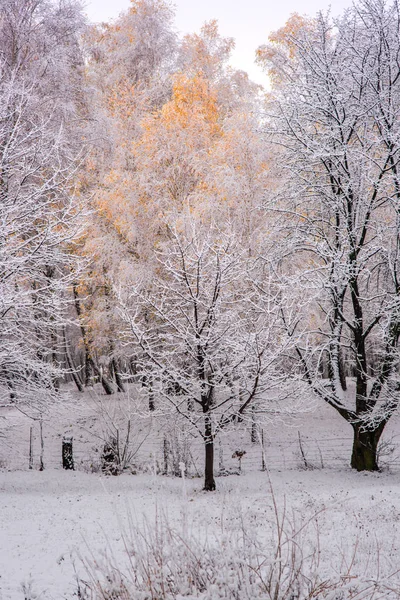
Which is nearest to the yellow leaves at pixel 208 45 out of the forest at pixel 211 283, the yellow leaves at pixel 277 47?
the yellow leaves at pixel 277 47

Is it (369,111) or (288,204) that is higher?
(369,111)

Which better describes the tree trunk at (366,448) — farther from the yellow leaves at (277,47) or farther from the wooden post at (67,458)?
the yellow leaves at (277,47)

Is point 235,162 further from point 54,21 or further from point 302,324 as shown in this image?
point 54,21

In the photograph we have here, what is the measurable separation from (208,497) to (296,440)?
6.30 m

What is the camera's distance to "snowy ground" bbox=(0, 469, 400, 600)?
5.00 m

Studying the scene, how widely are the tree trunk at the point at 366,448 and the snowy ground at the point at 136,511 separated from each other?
1.27 feet

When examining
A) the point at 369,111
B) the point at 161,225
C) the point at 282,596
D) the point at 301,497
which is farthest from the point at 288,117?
the point at 282,596

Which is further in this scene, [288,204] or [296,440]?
[296,440]

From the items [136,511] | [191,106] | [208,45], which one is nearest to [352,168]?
[191,106]

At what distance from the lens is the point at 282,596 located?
9.82ft

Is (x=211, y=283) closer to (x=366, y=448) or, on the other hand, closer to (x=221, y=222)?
(x=221, y=222)

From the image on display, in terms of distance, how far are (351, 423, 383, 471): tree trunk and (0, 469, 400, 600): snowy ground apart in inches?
15.3

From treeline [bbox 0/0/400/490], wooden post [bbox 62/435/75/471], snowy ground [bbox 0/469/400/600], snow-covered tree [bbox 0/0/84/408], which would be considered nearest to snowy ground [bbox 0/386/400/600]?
snowy ground [bbox 0/469/400/600]

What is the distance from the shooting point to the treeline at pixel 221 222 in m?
8.71
